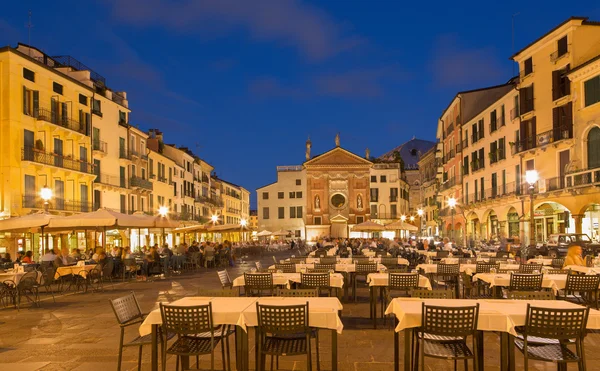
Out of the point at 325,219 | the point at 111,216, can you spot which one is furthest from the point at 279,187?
the point at 111,216

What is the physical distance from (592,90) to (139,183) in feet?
103

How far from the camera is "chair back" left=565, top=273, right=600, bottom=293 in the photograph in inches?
387

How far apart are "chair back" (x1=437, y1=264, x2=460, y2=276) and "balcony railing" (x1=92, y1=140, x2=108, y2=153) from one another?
93.4 ft

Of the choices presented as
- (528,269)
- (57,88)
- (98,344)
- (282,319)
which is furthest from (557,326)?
(57,88)

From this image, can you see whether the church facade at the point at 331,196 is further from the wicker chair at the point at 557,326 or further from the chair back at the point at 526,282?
the wicker chair at the point at 557,326

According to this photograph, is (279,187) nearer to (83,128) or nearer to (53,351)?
(83,128)

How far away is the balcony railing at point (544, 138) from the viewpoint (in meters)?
27.7

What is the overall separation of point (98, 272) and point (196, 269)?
9827mm

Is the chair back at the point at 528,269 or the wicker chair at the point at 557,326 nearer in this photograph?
the wicker chair at the point at 557,326

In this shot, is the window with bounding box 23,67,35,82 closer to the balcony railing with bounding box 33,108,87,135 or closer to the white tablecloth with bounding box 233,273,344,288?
the balcony railing with bounding box 33,108,87,135

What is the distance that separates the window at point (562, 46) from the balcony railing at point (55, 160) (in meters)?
28.6

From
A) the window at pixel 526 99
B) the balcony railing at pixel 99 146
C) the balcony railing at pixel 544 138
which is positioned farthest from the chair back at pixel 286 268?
the balcony railing at pixel 99 146

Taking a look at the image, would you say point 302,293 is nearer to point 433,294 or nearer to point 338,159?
point 433,294

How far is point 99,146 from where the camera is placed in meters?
36.0
